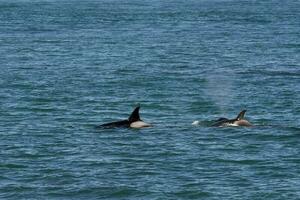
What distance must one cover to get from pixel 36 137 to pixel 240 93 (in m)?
15.9

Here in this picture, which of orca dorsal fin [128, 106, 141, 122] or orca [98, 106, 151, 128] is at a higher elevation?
orca dorsal fin [128, 106, 141, 122]

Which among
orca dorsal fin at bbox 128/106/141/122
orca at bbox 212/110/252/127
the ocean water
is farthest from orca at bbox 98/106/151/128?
orca at bbox 212/110/252/127

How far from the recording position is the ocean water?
33.2 m

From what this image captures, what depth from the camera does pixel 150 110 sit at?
4753cm

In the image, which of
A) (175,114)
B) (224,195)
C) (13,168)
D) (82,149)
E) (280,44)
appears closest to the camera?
(224,195)

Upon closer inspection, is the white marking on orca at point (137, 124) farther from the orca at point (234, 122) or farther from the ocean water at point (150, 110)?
the orca at point (234, 122)

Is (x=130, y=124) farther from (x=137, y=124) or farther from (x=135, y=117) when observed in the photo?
(x=135, y=117)

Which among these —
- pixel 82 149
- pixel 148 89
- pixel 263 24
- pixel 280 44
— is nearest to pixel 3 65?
pixel 148 89

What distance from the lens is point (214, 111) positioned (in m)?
47.2

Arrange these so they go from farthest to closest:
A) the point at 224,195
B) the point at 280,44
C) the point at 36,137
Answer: the point at 280,44, the point at 36,137, the point at 224,195

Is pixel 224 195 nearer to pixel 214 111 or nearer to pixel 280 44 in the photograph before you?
pixel 214 111

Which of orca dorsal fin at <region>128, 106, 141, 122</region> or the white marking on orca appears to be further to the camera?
the white marking on orca

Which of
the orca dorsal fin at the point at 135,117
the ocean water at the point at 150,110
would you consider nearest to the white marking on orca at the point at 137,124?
the orca dorsal fin at the point at 135,117

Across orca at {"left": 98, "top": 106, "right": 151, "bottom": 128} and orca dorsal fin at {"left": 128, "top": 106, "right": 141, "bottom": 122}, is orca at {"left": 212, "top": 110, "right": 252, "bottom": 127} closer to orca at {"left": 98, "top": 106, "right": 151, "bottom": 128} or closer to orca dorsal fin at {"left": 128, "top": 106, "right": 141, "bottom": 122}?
orca at {"left": 98, "top": 106, "right": 151, "bottom": 128}
